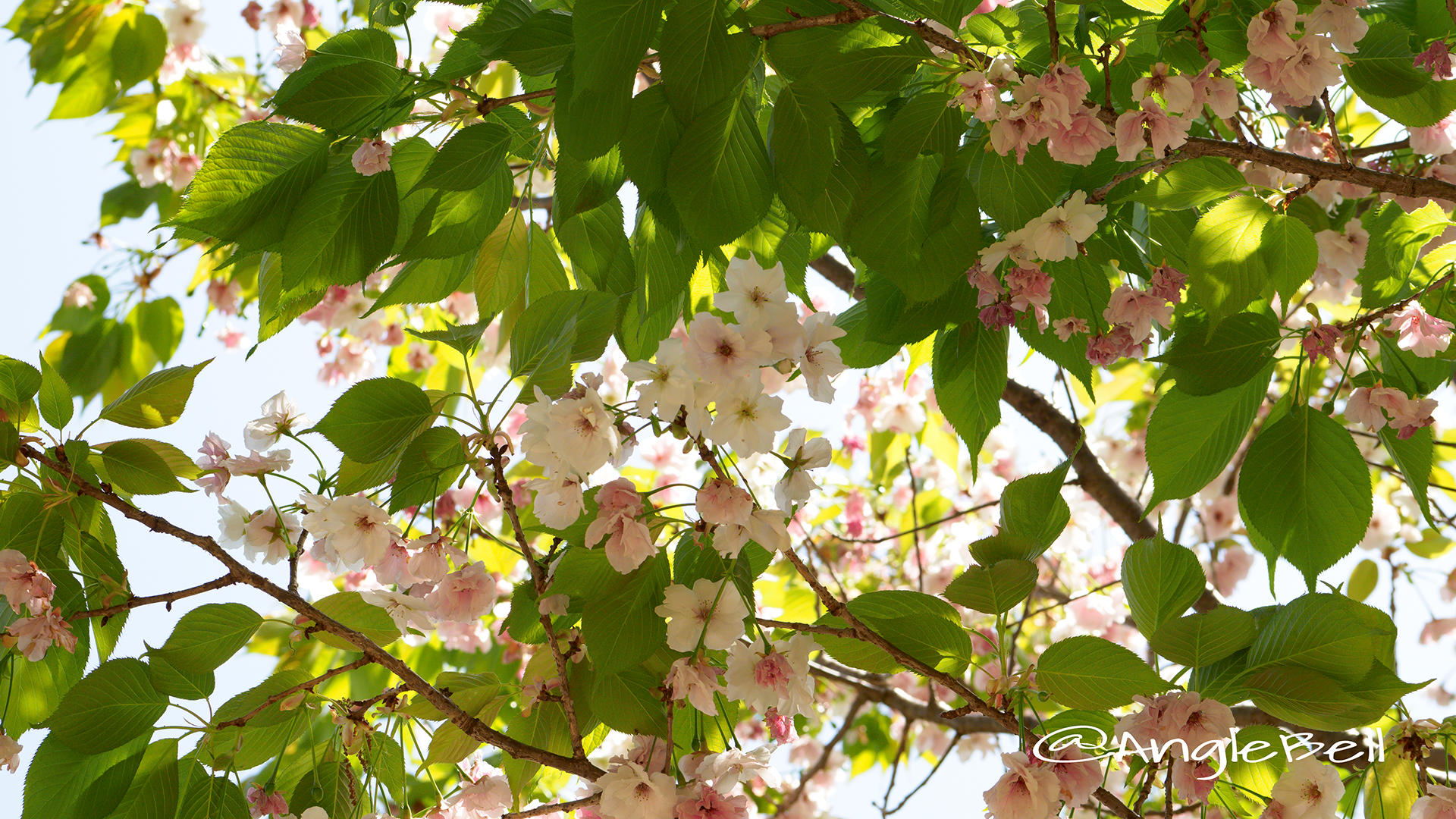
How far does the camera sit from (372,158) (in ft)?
2.06

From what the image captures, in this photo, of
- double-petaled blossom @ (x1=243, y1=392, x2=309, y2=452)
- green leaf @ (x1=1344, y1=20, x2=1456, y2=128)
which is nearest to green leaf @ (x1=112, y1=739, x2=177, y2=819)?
double-petaled blossom @ (x1=243, y1=392, x2=309, y2=452)

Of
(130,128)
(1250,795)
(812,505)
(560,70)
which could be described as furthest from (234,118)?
(1250,795)

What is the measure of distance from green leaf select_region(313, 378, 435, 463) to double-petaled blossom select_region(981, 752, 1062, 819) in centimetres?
44

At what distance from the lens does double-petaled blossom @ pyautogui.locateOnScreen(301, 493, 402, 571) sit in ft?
2.11

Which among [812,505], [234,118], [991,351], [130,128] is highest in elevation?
[234,118]

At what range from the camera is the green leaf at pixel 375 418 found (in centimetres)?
60

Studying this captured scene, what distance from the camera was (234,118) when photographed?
7.36 feet

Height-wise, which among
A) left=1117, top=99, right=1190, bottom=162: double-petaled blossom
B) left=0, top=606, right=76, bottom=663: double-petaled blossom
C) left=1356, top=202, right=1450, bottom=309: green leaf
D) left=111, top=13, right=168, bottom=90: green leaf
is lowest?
left=0, top=606, right=76, bottom=663: double-petaled blossom

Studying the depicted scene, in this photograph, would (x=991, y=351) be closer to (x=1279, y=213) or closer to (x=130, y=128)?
(x=1279, y=213)

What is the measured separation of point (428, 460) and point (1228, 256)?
0.58m

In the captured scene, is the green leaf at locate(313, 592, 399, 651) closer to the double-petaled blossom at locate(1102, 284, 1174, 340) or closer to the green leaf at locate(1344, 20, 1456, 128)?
the double-petaled blossom at locate(1102, 284, 1174, 340)

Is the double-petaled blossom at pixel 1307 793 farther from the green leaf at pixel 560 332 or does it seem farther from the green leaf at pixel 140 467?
the green leaf at pixel 140 467

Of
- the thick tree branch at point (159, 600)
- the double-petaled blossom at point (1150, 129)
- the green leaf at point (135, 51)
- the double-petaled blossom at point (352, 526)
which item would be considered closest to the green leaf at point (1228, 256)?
the double-petaled blossom at point (1150, 129)

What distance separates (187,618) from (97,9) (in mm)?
1708
